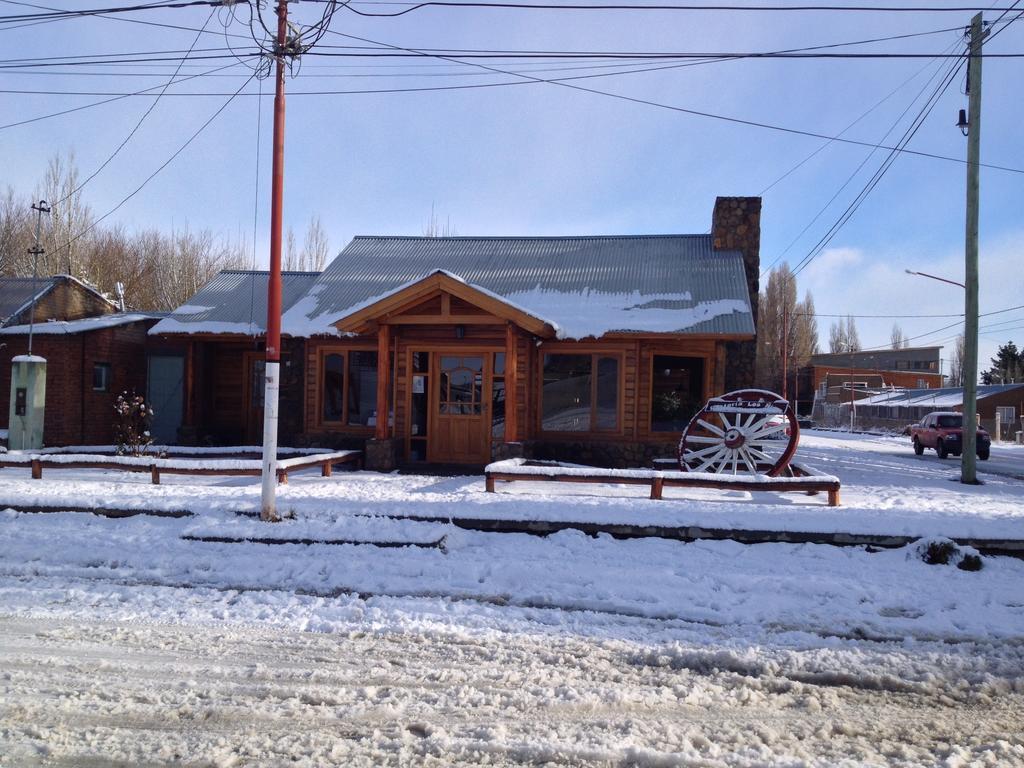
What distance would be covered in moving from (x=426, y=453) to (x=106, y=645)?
9095 mm

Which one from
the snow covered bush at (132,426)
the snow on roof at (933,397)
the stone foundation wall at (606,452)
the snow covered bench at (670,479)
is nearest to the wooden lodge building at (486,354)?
the stone foundation wall at (606,452)

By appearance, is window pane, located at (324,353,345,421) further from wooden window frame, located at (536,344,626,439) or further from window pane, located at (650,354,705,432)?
window pane, located at (650,354,705,432)

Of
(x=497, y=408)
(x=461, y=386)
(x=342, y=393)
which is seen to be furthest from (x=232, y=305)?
(x=497, y=408)

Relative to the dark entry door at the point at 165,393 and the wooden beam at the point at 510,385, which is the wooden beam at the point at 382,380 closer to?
the wooden beam at the point at 510,385

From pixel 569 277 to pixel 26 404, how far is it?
1179 centimetres

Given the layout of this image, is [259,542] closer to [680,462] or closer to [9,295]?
[680,462]

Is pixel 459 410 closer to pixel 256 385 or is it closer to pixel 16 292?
pixel 256 385

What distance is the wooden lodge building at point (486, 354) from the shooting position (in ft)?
44.3

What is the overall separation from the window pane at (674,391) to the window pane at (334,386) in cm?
666

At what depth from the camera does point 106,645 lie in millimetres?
A: 5293

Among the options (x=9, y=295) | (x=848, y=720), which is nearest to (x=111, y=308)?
(x=9, y=295)

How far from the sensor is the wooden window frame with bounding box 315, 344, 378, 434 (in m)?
15.5

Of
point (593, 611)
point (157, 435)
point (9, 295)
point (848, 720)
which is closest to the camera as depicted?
point (848, 720)

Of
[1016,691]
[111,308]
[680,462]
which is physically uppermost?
[111,308]
